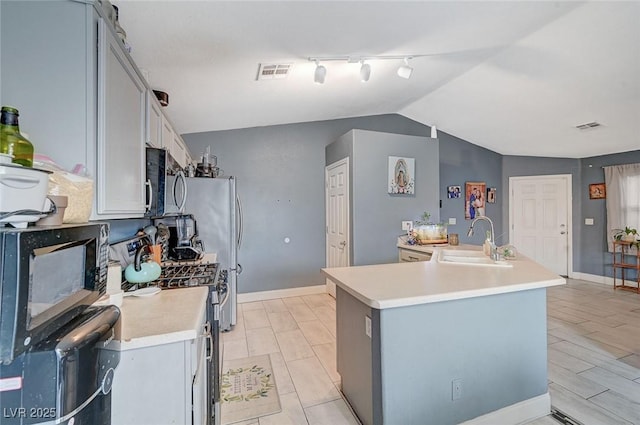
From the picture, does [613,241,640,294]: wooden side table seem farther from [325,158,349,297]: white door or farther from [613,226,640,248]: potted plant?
[325,158,349,297]: white door

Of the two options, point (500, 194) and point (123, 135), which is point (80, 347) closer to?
point (123, 135)

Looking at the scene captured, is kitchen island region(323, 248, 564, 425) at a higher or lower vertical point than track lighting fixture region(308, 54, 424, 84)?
lower

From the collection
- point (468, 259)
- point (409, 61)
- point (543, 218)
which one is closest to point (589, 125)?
point (543, 218)

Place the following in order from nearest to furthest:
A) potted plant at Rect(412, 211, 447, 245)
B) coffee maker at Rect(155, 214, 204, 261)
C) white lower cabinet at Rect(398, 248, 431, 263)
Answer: coffee maker at Rect(155, 214, 204, 261)
white lower cabinet at Rect(398, 248, 431, 263)
potted plant at Rect(412, 211, 447, 245)

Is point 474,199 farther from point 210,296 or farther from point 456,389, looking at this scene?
point 210,296

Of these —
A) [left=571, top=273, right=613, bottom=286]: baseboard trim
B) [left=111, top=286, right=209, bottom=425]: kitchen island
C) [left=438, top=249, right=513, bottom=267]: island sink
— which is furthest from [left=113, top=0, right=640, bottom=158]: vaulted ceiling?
[left=571, top=273, right=613, bottom=286]: baseboard trim

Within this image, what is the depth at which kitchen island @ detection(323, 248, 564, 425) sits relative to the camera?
1.56 m

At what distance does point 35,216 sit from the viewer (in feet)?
2.26

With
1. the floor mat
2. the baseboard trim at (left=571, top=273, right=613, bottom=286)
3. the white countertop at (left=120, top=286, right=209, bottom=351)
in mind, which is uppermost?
the white countertop at (left=120, top=286, right=209, bottom=351)

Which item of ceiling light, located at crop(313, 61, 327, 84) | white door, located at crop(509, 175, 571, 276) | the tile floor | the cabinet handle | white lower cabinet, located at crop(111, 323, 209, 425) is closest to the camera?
white lower cabinet, located at crop(111, 323, 209, 425)

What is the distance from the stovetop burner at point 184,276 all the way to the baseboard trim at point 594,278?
264 inches

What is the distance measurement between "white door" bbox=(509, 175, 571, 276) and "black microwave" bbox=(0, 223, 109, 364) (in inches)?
272

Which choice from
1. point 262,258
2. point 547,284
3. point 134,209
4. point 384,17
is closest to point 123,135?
point 134,209

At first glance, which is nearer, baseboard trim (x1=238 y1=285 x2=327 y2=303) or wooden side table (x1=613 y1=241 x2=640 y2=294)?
baseboard trim (x1=238 y1=285 x2=327 y2=303)
